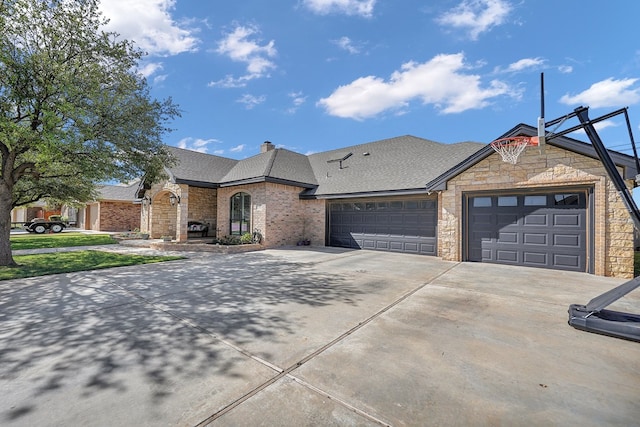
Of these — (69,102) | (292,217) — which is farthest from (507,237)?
(69,102)

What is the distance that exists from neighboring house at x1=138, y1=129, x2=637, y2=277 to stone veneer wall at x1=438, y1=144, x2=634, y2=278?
0.03 meters

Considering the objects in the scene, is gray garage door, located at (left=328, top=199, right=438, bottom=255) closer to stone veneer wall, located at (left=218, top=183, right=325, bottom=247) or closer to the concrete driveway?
stone veneer wall, located at (left=218, top=183, right=325, bottom=247)

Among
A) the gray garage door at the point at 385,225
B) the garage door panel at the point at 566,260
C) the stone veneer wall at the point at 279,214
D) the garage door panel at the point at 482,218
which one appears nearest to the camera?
the garage door panel at the point at 566,260

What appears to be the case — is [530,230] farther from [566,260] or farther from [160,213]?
[160,213]

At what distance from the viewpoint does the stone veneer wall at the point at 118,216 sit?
26438 millimetres

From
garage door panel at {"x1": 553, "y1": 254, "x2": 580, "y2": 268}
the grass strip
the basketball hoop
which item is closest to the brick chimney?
the grass strip

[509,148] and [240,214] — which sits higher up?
[509,148]

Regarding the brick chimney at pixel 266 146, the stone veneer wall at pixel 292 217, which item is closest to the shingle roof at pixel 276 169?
the stone veneer wall at pixel 292 217

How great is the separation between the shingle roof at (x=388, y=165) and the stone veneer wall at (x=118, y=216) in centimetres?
2075

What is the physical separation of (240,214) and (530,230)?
44.1 ft

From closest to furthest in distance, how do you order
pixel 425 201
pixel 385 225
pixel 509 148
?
1. pixel 509 148
2. pixel 425 201
3. pixel 385 225

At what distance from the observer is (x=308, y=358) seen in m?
3.17

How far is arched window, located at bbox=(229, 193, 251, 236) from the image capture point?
1526 centimetres

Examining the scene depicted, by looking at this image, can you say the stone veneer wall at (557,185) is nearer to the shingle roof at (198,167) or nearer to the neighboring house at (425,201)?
the neighboring house at (425,201)
